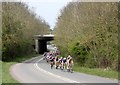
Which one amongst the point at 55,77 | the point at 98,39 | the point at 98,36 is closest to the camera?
the point at 55,77

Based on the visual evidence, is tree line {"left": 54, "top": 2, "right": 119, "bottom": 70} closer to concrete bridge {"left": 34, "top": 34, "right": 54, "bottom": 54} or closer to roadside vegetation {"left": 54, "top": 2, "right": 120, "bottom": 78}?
roadside vegetation {"left": 54, "top": 2, "right": 120, "bottom": 78}

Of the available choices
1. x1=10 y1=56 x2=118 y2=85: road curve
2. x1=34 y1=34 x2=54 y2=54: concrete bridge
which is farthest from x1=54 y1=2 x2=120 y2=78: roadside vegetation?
x1=34 y1=34 x2=54 y2=54: concrete bridge

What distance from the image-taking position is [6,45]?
63.3 m

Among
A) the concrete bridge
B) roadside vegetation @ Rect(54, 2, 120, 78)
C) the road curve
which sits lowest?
the concrete bridge

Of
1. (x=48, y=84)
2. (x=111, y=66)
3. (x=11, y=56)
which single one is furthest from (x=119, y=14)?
(x=11, y=56)

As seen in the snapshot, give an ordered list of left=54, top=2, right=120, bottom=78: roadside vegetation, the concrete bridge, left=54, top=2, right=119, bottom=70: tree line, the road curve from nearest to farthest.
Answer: the road curve < left=54, top=2, right=120, bottom=78: roadside vegetation < left=54, top=2, right=119, bottom=70: tree line < the concrete bridge

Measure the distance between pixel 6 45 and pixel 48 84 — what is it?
39.7 metres

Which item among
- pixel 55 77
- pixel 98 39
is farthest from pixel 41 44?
pixel 55 77

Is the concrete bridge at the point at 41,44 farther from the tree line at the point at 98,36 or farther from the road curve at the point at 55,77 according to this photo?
the road curve at the point at 55,77

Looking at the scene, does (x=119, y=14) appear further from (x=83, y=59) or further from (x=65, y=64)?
(x=83, y=59)

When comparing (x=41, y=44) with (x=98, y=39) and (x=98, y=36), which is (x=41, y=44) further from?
(x=98, y=36)

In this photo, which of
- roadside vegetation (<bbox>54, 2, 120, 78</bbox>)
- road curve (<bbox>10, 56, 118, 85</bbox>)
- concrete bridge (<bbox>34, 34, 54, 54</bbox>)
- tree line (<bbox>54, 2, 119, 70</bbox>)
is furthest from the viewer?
concrete bridge (<bbox>34, 34, 54, 54</bbox>)

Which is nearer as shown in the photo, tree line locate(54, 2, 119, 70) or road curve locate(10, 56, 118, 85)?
road curve locate(10, 56, 118, 85)

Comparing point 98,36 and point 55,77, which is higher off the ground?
point 98,36
